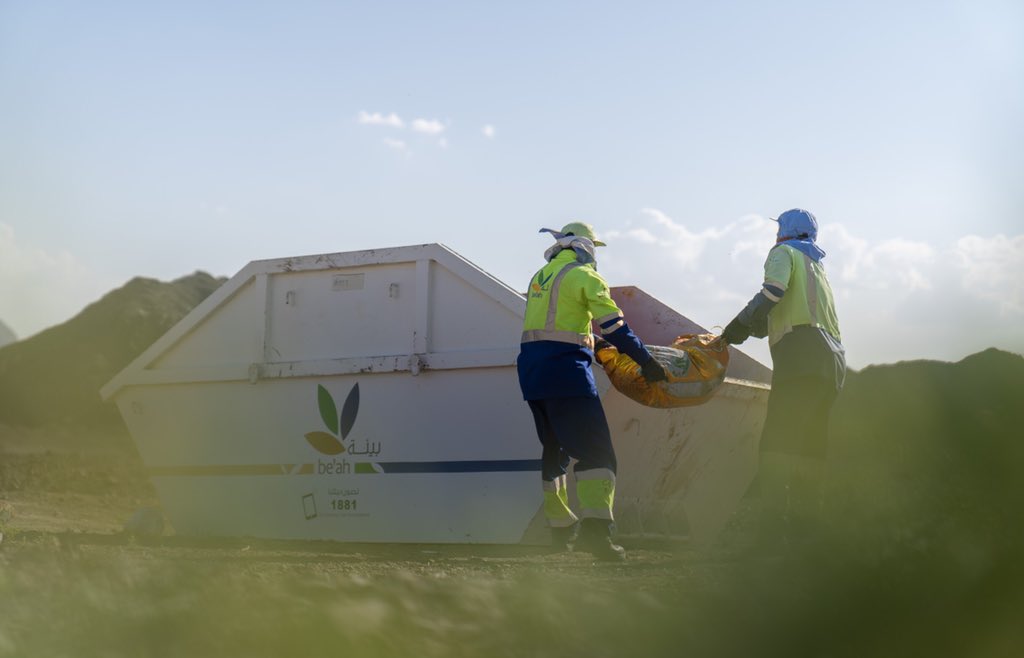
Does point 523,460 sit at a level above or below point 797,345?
below

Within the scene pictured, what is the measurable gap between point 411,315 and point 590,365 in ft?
5.15

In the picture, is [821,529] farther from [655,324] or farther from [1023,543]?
[655,324]

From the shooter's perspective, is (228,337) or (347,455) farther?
(228,337)

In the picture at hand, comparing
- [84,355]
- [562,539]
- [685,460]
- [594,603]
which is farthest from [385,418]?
[84,355]

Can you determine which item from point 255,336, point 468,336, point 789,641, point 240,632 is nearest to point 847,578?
point 789,641

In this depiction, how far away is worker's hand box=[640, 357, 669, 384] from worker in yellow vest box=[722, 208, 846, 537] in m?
0.54

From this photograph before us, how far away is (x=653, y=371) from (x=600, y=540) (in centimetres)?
88

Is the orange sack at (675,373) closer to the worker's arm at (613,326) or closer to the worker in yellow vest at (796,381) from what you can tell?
the worker's arm at (613,326)

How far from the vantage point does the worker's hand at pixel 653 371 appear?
5711mm

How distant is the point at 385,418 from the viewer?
23.2ft

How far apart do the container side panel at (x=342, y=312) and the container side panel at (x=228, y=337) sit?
0.13 meters

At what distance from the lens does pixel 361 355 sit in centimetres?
726

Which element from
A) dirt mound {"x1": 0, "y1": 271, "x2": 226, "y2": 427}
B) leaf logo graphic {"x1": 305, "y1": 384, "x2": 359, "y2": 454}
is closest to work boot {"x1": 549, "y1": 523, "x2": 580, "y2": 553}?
leaf logo graphic {"x1": 305, "y1": 384, "x2": 359, "y2": 454}

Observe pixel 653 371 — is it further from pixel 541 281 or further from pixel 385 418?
pixel 385 418
